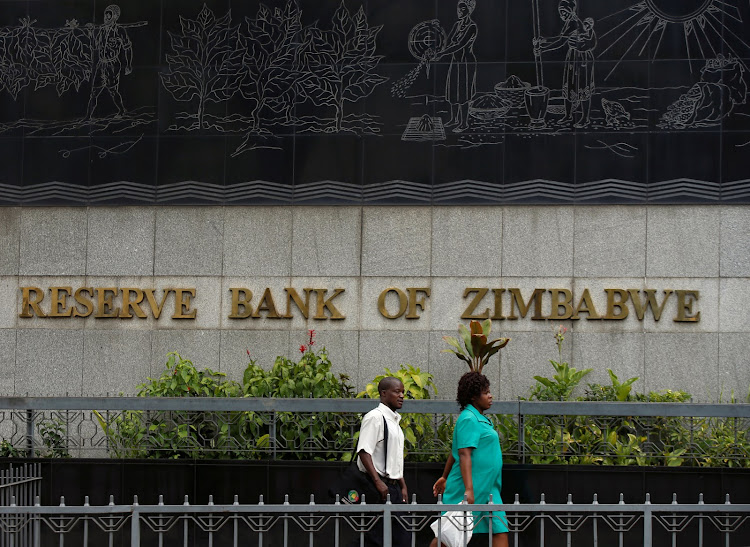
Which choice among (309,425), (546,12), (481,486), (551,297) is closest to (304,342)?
(309,425)

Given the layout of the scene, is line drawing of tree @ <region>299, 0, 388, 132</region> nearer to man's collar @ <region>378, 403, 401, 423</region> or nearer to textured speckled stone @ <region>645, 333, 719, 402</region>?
textured speckled stone @ <region>645, 333, 719, 402</region>

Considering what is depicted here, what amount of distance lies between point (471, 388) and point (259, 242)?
6455 mm

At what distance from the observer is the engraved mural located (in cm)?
1402

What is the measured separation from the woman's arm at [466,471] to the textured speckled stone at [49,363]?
762cm

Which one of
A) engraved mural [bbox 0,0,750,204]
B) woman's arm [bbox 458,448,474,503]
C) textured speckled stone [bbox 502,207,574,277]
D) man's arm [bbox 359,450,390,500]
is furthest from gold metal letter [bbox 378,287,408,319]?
woman's arm [bbox 458,448,474,503]

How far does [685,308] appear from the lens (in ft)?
45.4

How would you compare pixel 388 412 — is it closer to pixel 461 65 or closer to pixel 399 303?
pixel 399 303

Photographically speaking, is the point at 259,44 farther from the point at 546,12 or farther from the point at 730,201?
the point at 730,201

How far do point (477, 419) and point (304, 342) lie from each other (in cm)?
609

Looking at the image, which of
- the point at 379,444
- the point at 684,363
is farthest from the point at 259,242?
the point at 379,444

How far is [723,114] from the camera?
13.9 metres

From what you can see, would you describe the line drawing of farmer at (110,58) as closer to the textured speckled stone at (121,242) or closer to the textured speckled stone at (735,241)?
the textured speckled stone at (121,242)

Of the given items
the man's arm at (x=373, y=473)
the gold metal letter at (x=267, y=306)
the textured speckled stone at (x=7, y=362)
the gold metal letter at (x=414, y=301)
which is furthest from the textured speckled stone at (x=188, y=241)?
the man's arm at (x=373, y=473)

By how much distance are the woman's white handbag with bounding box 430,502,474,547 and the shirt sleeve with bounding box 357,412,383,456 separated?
94 cm
